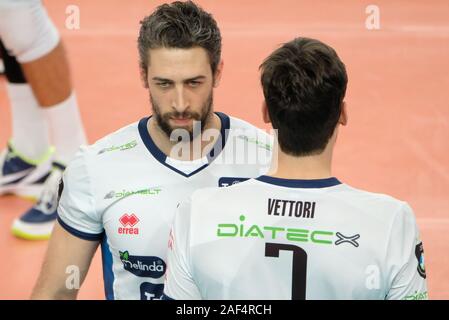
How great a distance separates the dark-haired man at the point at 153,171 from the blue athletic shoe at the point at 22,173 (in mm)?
2958

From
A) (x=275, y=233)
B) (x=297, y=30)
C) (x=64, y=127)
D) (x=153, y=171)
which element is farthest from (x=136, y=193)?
(x=297, y=30)

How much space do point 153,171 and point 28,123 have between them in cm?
307

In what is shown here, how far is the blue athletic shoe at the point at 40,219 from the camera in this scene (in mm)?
5891

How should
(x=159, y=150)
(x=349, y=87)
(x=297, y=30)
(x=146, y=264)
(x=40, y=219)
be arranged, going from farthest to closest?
(x=297, y=30) < (x=349, y=87) < (x=40, y=219) < (x=159, y=150) < (x=146, y=264)

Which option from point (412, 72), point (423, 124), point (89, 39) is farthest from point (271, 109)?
point (89, 39)

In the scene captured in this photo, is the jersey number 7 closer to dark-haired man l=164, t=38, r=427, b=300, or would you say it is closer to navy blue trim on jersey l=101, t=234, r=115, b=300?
dark-haired man l=164, t=38, r=427, b=300

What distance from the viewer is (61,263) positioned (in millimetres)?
3209

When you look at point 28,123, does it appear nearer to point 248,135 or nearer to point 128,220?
point 248,135

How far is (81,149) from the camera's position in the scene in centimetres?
341

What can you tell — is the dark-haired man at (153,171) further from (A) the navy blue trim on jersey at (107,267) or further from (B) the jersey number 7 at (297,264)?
(B) the jersey number 7 at (297,264)

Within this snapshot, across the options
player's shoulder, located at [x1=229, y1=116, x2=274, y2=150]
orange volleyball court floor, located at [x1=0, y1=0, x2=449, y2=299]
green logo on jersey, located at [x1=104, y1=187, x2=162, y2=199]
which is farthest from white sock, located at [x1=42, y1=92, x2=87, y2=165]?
green logo on jersey, located at [x1=104, y1=187, x2=162, y2=199]

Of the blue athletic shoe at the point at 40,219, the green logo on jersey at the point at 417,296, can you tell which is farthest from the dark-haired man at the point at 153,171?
the blue athletic shoe at the point at 40,219

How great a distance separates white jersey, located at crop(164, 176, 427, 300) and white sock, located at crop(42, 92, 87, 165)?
143 inches

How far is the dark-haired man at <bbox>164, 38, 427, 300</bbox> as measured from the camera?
2531 millimetres
